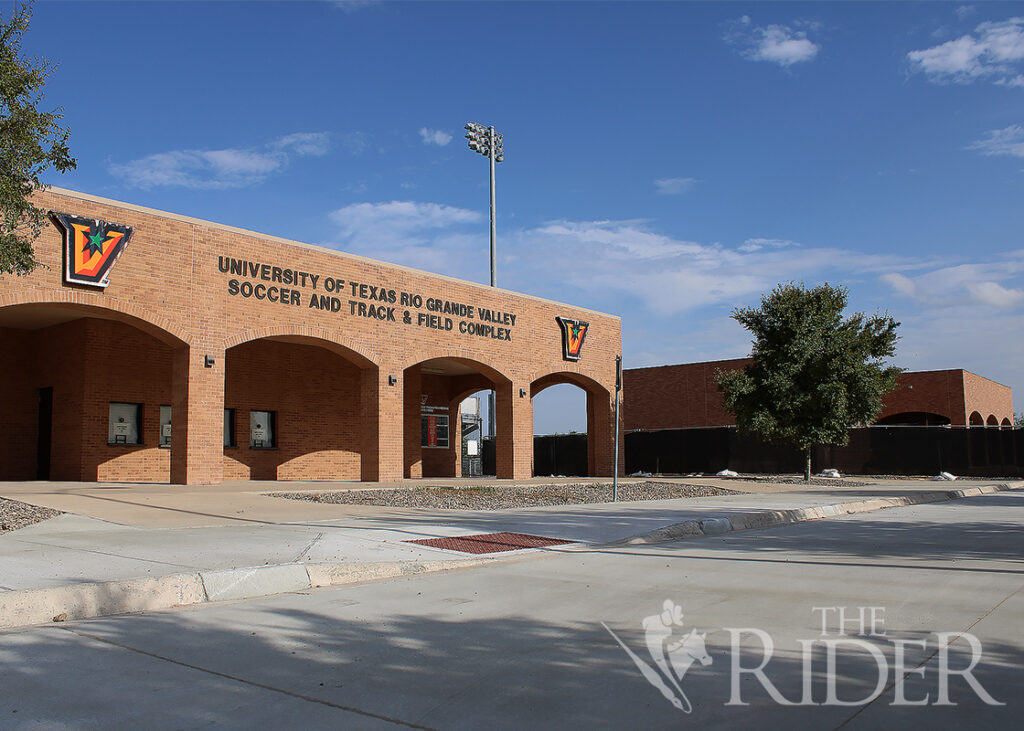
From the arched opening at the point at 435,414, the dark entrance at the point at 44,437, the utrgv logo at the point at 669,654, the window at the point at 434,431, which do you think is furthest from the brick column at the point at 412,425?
the utrgv logo at the point at 669,654

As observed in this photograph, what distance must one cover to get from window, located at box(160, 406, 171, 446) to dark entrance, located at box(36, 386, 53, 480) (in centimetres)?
287

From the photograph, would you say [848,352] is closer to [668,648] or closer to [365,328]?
[365,328]

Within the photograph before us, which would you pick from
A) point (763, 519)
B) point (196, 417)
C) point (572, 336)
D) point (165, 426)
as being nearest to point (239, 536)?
point (763, 519)

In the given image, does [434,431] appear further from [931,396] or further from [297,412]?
[931,396]

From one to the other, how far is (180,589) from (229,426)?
64.2ft

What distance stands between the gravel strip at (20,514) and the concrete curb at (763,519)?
8.11m

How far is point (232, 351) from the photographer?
2577cm

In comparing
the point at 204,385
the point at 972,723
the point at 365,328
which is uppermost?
the point at 365,328

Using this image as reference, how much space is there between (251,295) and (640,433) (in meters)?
23.5


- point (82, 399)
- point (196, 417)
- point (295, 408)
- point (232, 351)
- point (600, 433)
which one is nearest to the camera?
point (196, 417)

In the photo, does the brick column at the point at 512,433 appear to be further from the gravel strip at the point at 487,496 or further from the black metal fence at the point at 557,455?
the black metal fence at the point at 557,455

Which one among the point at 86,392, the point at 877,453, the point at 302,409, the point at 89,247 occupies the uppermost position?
the point at 89,247

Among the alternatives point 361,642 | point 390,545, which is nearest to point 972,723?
point 361,642

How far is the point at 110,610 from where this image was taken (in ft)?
22.1
